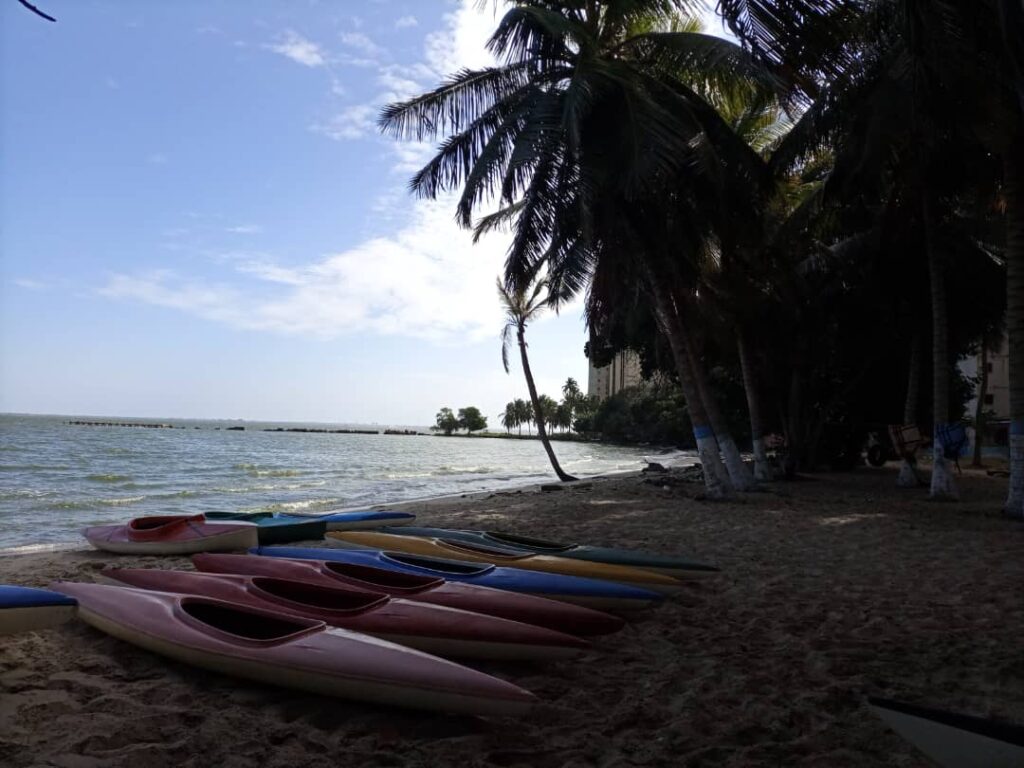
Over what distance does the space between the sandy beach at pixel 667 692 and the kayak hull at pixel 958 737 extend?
0.32 m

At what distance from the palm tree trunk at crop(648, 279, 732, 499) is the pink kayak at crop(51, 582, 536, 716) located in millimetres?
9188

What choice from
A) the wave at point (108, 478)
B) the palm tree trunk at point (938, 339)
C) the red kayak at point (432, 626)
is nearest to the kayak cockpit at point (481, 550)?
the red kayak at point (432, 626)

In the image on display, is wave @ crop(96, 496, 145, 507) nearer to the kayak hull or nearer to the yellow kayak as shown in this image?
the yellow kayak

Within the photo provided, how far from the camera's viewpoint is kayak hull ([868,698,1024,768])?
235cm

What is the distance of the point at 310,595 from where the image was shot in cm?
464

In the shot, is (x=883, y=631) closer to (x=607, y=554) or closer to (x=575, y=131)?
(x=607, y=554)

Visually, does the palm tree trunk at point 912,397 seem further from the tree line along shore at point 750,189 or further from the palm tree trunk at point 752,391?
the palm tree trunk at point 752,391

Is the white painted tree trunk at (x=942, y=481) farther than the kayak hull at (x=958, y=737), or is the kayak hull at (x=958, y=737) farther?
the white painted tree trunk at (x=942, y=481)

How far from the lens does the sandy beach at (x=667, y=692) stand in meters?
2.96

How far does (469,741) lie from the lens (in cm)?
308

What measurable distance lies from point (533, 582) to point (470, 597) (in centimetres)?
63

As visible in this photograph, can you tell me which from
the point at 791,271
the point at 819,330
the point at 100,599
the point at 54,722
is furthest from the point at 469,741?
the point at 819,330

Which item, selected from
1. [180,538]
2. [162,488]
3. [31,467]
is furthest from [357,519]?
[31,467]

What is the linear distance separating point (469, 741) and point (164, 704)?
1589mm
